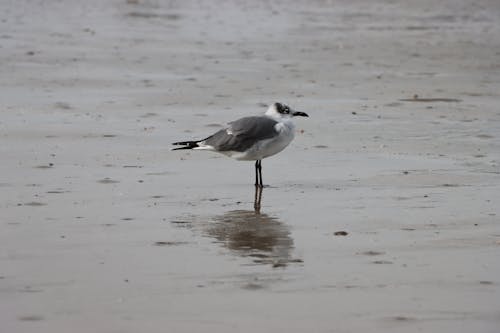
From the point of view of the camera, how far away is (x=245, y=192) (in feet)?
27.0

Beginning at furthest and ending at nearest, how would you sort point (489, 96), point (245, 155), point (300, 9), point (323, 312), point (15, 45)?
point (300, 9), point (15, 45), point (489, 96), point (245, 155), point (323, 312)

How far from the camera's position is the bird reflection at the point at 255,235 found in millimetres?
6328

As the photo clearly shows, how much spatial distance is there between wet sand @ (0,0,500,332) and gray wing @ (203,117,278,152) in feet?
0.87

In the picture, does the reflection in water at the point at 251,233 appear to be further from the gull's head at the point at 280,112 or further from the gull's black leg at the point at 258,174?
the gull's head at the point at 280,112

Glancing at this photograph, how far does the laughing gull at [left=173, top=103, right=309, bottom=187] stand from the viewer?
862cm

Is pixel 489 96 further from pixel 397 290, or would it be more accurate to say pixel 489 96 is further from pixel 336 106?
pixel 397 290

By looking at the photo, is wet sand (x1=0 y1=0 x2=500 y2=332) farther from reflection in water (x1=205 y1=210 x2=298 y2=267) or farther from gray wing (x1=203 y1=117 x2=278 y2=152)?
gray wing (x1=203 y1=117 x2=278 y2=152)

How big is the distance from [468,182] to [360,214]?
4.38 ft

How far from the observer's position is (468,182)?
27.7ft

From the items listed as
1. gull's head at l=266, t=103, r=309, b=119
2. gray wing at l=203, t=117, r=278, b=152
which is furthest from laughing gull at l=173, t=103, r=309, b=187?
gull's head at l=266, t=103, r=309, b=119

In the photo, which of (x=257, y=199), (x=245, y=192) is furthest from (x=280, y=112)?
(x=257, y=199)

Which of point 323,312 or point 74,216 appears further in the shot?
point 74,216

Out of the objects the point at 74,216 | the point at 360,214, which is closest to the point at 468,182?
the point at 360,214

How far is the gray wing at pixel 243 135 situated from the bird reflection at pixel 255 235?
3.13ft
